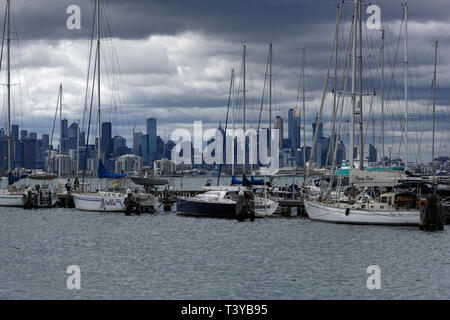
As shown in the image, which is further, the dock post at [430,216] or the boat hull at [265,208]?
the boat hull at [265,208]

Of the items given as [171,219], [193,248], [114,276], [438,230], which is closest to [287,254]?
[193,248]

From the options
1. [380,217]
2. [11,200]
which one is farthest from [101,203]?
[380,217]

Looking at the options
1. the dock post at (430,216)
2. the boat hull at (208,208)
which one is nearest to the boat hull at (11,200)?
the boat hull at (208,208)

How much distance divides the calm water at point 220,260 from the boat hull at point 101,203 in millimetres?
7544

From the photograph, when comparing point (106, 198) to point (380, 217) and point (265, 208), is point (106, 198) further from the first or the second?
point (380, 217)

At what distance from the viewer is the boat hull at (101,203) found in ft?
261

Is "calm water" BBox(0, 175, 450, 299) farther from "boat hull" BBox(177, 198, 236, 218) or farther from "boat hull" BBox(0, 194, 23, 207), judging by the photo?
"boat hull" BBox(0, 194, 23, 207)

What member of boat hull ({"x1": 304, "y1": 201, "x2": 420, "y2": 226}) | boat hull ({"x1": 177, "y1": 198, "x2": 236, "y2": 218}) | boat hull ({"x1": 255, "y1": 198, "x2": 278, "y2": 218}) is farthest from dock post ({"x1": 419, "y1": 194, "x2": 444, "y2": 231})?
boat hull ({"x1": 177, "y1": 198, "x2": 236, "y2": 218})

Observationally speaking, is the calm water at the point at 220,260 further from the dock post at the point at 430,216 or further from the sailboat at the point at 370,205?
the dock post at the point at 430,216

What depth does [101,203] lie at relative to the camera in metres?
80.4

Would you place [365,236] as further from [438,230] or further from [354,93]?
[354,93]
